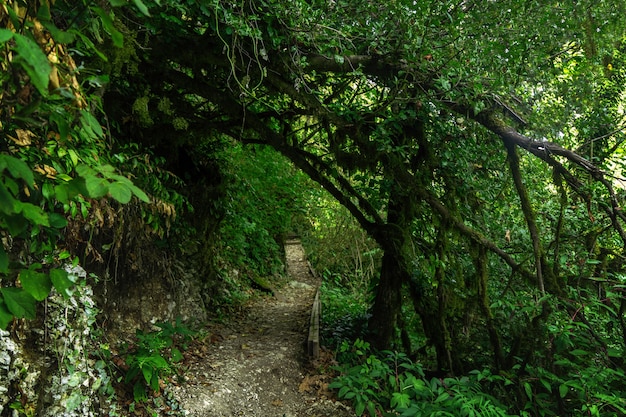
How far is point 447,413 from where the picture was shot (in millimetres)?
3932

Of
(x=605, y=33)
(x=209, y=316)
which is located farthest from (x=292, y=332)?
(x=605, y=33)

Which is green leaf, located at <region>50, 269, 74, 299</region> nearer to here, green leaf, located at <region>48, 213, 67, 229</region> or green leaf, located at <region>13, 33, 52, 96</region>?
green leaf, located at <region>48, 213, 67, 229</region>

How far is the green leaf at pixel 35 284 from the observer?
1500 millimetres

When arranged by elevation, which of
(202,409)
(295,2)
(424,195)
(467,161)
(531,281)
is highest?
(295,2)

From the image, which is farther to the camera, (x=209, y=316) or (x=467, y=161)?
(x=209, y=316)

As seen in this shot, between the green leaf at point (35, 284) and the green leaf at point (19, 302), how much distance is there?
0.02 meters

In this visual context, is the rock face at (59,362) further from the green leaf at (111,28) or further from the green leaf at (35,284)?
the green leaf at (111,28)

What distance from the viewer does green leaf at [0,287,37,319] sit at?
1.45 m

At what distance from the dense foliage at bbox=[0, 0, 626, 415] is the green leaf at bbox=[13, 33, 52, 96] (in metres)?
1.67

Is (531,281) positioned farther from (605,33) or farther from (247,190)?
(247,190)

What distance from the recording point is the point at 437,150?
19.4 feet

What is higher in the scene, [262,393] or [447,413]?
[447,413]

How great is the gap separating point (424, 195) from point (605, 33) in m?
3.06

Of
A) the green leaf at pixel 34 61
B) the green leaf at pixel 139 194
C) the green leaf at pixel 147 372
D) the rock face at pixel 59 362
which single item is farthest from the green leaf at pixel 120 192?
the green leaf at pixel 147 372
